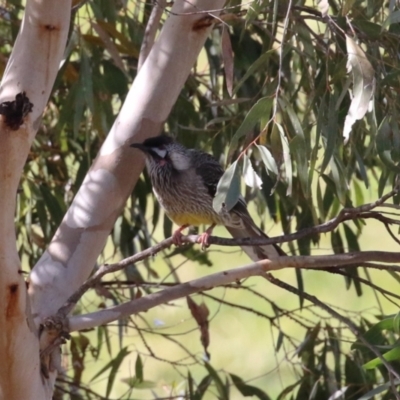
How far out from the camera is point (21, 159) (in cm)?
184

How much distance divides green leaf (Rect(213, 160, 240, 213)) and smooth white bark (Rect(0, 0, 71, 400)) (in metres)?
0.41

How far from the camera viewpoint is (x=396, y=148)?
7.11 ft

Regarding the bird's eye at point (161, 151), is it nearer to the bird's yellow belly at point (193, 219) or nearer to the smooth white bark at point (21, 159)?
the bird's yellow belly at point (193, 219)

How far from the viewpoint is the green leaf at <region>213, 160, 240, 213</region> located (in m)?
1.94

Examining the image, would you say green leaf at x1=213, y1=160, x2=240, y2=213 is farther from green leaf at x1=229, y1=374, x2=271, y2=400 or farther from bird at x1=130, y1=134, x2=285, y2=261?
green leaf at x1=229, y1=374, x2=271, y2=400

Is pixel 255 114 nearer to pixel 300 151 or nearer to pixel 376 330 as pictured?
pixel 300 151

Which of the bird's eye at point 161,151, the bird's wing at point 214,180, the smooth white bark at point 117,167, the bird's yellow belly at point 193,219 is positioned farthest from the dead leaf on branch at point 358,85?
the bird's yellow belly at point 193,219

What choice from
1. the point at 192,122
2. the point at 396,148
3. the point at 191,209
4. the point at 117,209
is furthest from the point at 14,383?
the point at 192,122

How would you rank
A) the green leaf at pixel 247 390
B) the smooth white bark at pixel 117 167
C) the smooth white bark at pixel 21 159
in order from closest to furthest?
the smooth white bark at pixel 21 159 → the smooth white bark at pixel 117 167 → the green leaf at pixel 247 390

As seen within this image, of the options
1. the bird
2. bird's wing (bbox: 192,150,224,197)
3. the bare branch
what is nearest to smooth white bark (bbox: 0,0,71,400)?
the bare branch

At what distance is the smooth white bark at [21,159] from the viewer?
183 centimetres

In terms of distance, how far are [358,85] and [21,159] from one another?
28.5 inches

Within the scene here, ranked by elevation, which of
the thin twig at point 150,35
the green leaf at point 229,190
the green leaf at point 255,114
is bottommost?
the green leaf at point 229,190

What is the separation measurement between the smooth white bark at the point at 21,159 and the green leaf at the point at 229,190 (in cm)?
41
